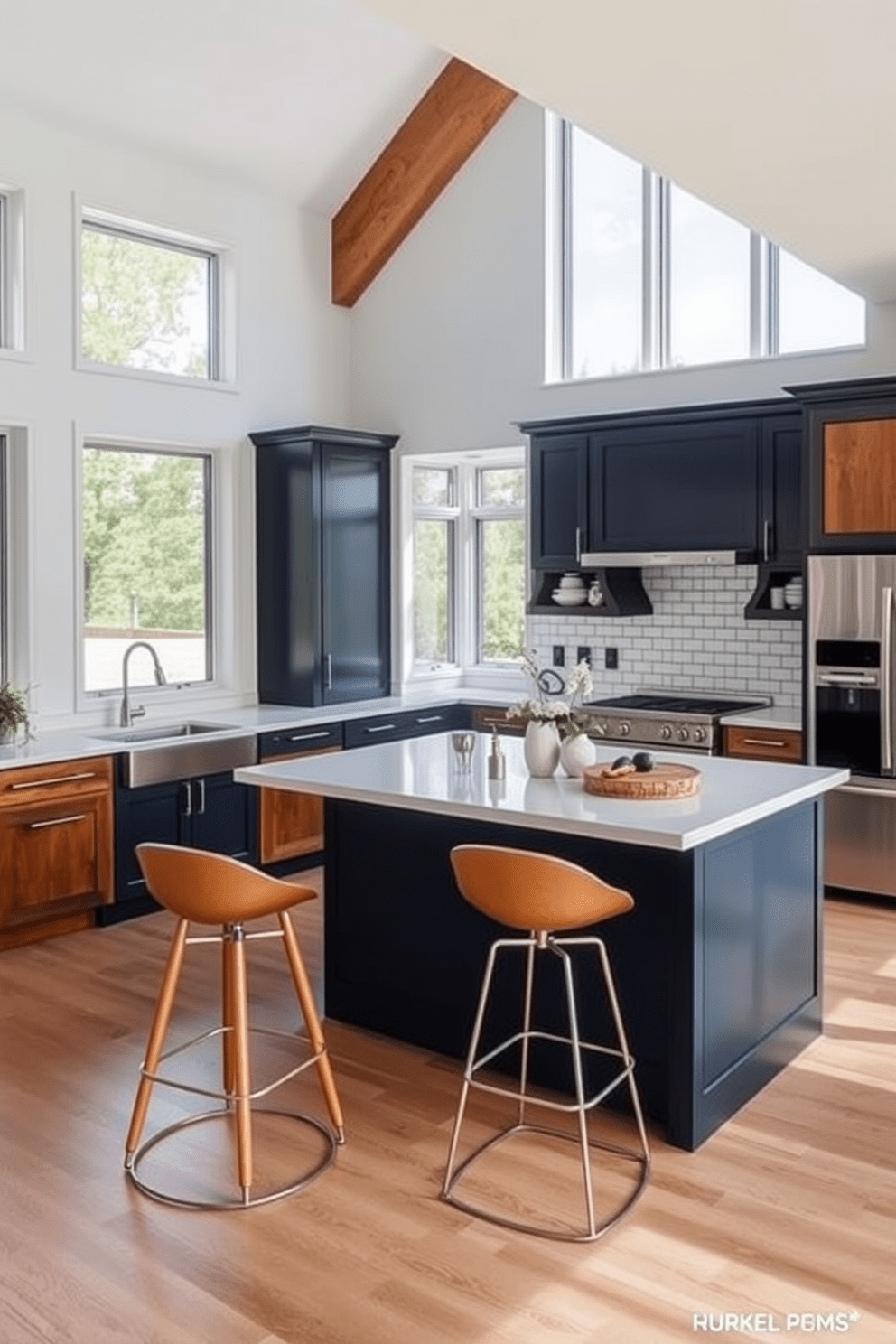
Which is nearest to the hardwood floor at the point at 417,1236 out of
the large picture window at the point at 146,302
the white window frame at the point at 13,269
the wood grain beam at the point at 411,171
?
the white window frame at the point at 13,269

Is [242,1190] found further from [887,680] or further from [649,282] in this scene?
[649,282]

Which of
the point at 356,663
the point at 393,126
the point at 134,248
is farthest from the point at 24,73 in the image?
the point at 356,663

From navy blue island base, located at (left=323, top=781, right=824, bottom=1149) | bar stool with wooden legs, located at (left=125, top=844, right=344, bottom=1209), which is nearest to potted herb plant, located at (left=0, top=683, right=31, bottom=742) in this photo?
navy blue island base, located at (left=323, top=781, right=824, bottom=1149)

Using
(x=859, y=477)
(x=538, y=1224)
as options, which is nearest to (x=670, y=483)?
(x=859, y=477)

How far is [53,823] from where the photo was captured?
537 cm

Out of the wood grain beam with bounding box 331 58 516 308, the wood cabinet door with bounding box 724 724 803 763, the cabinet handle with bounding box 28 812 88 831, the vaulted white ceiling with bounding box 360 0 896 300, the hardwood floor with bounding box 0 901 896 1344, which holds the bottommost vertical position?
the hardwood floor with bounding box 0 901 896 1344

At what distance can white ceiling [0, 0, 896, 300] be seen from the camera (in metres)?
2.86

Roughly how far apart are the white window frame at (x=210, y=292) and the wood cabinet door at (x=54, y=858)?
2.32 meters

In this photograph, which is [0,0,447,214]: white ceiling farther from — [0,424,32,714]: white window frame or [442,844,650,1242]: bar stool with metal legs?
[442,844,650,1242]: bar stool with metal legs

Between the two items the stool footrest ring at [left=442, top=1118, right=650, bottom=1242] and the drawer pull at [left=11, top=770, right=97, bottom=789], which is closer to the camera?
the stool footrest ring at [left=442, top=1118, right=650, bottom=1242]

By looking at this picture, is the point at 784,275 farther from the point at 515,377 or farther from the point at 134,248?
the point at 134,248

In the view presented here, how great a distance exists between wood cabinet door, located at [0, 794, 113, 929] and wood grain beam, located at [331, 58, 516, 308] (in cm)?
394

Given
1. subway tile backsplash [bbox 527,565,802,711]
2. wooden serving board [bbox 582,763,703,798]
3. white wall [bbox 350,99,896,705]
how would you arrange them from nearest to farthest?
wooden serving board [bbox 582,763,703,798], subway tile backsplash [bbox 527,565,802,711], white wall [bbox 350,99,896,705]

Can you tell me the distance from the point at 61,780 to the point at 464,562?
350 cm
